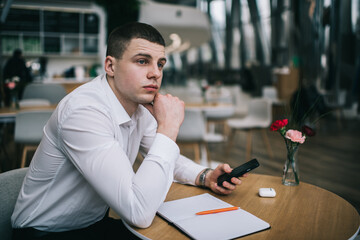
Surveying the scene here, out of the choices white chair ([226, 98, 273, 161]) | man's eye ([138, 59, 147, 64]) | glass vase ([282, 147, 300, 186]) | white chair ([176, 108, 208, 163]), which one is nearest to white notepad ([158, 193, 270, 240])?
glass vase ([282, 147, 300, 186])

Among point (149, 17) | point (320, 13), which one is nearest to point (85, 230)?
point (149, 17)

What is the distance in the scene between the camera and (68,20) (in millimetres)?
8070

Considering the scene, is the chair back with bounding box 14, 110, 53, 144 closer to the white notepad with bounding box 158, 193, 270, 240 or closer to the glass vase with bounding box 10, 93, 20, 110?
the glass vase with bounding box 10, 93, 20, 110

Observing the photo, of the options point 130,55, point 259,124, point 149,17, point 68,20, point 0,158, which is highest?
point 68,20

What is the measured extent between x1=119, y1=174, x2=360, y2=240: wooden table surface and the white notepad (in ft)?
0.09

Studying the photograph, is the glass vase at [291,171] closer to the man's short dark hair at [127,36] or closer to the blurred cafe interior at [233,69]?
the blurred cafe interior at [233,69]

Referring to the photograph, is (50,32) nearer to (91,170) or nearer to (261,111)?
(261,111)

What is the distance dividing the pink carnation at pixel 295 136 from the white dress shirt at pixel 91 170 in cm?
54

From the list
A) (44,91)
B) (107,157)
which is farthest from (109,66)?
(44,91)

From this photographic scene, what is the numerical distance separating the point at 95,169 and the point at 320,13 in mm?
8363

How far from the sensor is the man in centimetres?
106

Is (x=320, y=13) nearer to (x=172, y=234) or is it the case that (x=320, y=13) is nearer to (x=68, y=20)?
(x=68, y=20)

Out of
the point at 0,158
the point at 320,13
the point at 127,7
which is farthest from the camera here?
the point at 320,13

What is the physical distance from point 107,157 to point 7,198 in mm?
541
